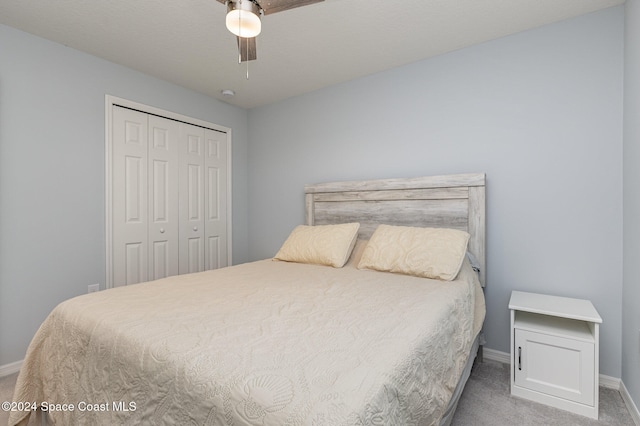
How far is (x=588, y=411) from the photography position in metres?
1.60

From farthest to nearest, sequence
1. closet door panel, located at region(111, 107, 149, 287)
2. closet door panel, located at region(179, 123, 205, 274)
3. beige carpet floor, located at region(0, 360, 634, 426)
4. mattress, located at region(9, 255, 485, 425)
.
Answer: closet door panel, located at region(179, 123, 205, 274) < closet door panel, located at region(111, 107, 149, 287) < beige carpet floor, located at region(0, 360, 634, 426) < mattress, located at region(9, 255, 485, 425)

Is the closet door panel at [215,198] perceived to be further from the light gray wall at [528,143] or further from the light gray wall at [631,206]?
the light gray wall at [631,206]

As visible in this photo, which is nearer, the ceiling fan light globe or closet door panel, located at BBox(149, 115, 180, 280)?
the ceiling fan light globe

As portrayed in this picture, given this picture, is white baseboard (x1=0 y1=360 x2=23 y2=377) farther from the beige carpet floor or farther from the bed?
the bed

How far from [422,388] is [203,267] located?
292 centimetres

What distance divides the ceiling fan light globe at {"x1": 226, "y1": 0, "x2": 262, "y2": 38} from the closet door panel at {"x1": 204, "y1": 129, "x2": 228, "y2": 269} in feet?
7.16

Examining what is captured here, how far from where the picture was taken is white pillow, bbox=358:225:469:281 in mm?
1947

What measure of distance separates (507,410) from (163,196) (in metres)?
3.20

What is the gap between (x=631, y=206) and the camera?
174 centimetres

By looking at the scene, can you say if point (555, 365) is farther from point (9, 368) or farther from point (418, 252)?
point (9, 368)

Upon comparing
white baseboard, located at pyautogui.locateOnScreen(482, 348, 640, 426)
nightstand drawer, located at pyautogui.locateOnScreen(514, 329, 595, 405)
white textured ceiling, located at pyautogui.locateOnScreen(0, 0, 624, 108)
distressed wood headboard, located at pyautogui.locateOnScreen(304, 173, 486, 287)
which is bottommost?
white baseboard, located at pyautogui.locateOnScreen(482, 348, 640, 426)

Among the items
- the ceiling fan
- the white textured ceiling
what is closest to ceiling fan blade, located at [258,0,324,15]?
the ceiling fan

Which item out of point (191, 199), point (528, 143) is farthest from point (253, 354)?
point (191, 199)

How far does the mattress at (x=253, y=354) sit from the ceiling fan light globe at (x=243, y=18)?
130 centimetres
